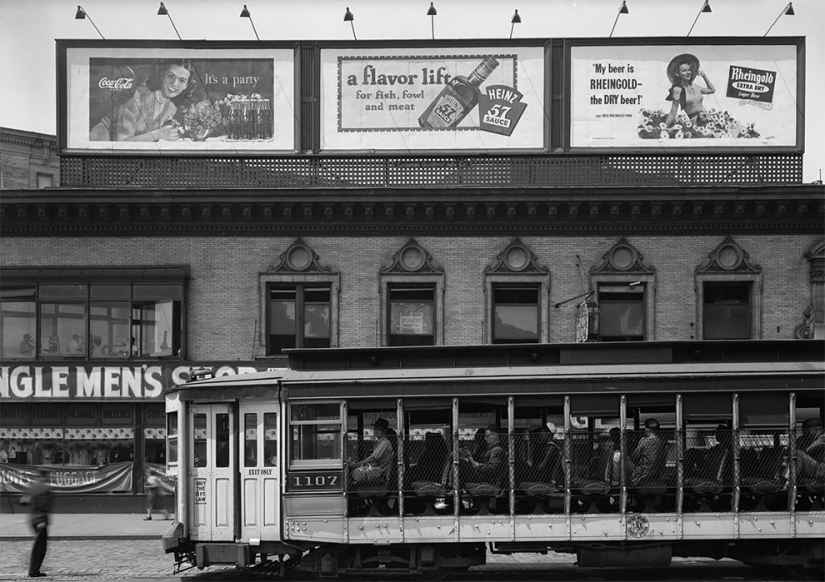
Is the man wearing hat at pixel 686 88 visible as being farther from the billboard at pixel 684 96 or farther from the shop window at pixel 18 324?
the shop window at pixel 18 324

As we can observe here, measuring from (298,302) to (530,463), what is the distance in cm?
1189

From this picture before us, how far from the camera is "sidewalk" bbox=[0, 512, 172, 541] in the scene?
2020 centimetres

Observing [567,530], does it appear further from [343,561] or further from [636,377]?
[343,561]

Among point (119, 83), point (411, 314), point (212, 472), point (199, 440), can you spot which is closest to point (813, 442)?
point (212, 472)

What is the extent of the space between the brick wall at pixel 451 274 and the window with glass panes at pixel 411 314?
1.52 feet

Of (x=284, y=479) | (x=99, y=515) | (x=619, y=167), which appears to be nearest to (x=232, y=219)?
(x=99, y=515)

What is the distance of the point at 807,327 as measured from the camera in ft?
79.4

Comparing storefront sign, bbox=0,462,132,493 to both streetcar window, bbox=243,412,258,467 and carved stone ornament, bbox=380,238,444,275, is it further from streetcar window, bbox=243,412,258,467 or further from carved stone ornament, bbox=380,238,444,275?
streetcar window, bbox=243,412,258,467

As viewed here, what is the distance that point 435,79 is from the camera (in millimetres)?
25141

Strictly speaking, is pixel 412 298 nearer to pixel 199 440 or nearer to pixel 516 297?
pixel 516 297

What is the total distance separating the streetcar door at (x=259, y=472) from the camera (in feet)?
45.5

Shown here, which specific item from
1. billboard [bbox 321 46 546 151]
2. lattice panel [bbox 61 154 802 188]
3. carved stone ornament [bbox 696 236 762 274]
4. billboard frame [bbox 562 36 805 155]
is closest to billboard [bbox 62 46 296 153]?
lattice panel [bbox 61 154 802 188]

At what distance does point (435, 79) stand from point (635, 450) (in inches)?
553

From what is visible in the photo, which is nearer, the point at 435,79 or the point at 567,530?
the point at 567,530
